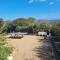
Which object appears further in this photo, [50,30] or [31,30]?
[31,30]

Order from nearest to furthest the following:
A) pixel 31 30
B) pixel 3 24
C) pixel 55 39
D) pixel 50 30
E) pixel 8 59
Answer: pixel 3 24 → pixel 8 59 → pixel 55 39 → pixel 50 30 → pixel 31 30

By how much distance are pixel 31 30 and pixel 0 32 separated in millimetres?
19605

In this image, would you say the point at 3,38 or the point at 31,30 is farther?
the point at 31,30

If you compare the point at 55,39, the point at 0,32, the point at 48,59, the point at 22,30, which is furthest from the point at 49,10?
the point at 0,32

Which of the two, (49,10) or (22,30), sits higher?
(49,10)

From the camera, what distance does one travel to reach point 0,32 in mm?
9039

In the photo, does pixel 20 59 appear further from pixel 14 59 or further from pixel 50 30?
pixel 50 30

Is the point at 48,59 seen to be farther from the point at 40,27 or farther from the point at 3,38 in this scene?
the point at 40,27

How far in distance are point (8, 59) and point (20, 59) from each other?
87cm

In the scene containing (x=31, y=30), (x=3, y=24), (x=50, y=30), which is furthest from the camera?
(x=31, y=30)

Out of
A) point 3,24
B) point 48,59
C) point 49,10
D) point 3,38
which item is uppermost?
point 49,10

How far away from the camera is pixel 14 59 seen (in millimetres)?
10914

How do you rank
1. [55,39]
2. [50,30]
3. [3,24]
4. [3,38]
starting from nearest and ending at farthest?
[3,24], [3,38], [55,39], [50,30]

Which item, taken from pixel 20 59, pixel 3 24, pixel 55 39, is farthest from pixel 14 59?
pixel 55 39
